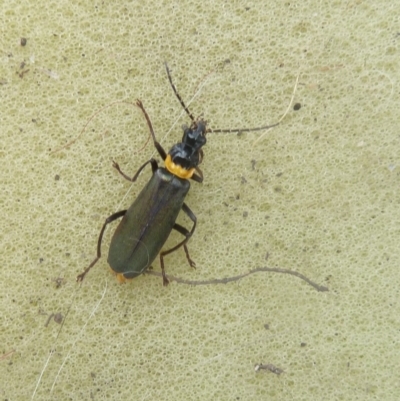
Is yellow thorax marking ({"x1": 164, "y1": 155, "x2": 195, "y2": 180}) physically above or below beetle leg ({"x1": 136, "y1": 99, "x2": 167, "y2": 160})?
below

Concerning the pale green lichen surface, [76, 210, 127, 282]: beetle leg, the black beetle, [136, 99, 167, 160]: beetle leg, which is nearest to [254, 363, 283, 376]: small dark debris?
the pale green lichen surface

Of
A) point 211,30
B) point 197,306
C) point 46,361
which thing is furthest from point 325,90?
point 46,361

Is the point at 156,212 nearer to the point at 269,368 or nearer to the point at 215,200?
the point at 215,200

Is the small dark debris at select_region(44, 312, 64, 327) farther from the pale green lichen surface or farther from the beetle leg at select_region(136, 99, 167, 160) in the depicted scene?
the beetle leg at select_region(136, 99, 167, 160)

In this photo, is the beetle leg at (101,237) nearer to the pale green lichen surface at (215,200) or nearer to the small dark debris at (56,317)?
the pale green lichen surface at (215,200)

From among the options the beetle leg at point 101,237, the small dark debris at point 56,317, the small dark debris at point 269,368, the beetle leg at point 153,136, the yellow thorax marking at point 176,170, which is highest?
the beetle leg at point 153,136

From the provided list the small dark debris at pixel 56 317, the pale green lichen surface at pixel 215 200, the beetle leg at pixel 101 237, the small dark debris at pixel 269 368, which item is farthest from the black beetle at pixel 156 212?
the small dark debris at pixel 269 368
